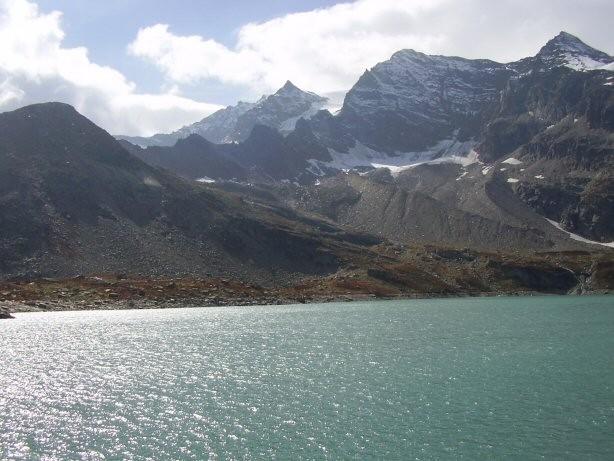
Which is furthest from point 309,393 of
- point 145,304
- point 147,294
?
point 147,294

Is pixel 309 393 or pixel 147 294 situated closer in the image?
pixel 309 393

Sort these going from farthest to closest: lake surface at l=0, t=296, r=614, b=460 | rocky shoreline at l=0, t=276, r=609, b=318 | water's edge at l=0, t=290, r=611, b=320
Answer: rocky shoreline at l=0, t=276, r=609, b=318 < water's edge at l=0, t=290, r=611, b=320 < lake surface at l=0, t=296, r=614, b=460

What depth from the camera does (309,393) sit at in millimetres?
53281

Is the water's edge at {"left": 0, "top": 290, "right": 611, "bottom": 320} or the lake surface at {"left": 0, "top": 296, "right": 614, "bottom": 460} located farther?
the water's edge at {"left": 0, "top": 290, "right": 611, "bottom": 320}

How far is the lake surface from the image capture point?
127 feet

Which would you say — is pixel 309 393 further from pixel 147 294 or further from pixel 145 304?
pixel 147 294

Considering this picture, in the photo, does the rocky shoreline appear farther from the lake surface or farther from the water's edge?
the lake surface

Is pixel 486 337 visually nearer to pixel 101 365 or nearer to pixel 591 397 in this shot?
pixel 591 397

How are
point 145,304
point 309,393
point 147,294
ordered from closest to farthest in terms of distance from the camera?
point 309,393 → point 145,304 → point 147,294

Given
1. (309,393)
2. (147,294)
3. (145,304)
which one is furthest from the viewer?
(147,294)

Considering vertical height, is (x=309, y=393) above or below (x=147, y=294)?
below

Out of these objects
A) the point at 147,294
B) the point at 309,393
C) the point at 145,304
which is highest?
the point at 147,294

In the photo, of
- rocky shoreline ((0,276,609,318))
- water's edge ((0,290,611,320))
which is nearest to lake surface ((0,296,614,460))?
water's edge ((0,290,611,320))

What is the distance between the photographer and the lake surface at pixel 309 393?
38562 mm
